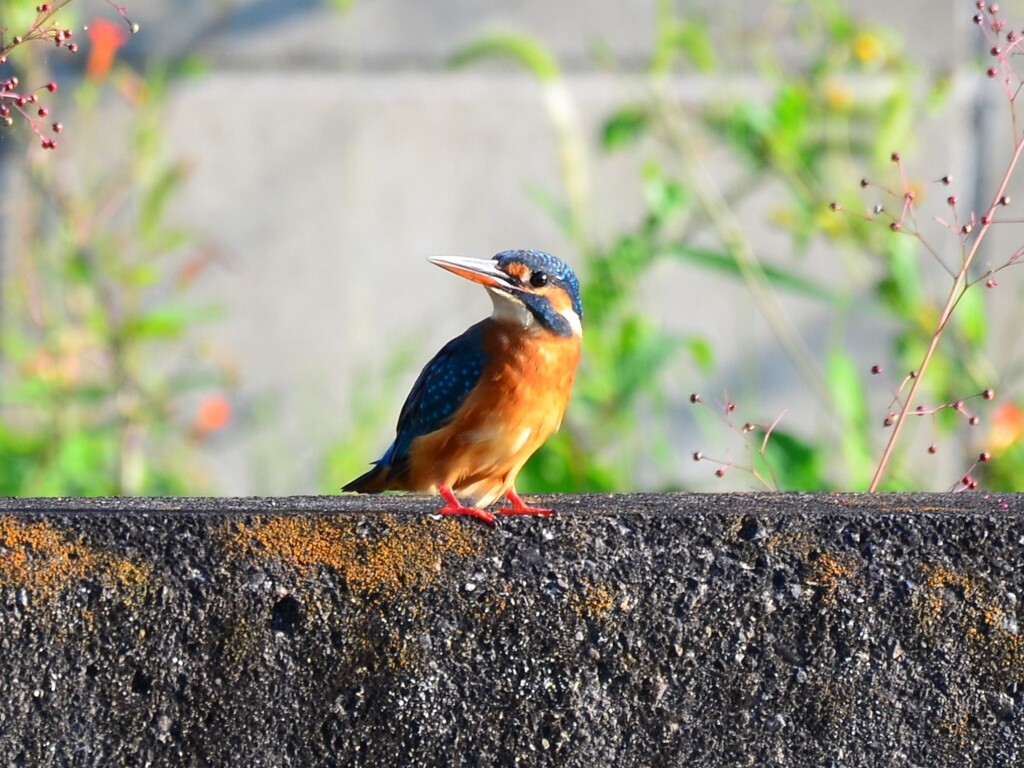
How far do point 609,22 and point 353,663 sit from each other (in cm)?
381

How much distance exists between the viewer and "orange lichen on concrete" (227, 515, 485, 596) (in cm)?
189

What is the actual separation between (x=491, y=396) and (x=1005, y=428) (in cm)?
219

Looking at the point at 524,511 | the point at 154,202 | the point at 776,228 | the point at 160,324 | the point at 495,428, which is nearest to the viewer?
the point at 524,511

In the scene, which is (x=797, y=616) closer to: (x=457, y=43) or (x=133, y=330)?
(x=133, y=330)

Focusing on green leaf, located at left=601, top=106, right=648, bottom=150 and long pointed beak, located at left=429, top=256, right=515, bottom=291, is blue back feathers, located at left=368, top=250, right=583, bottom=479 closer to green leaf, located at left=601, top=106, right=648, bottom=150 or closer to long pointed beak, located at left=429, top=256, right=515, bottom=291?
long pointed beak, located at left=429, top=256, right=515, bottom=291

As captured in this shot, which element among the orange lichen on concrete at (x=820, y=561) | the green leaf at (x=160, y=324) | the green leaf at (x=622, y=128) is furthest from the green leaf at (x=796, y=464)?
the orange lichen on concrete at (x=820, y=561)

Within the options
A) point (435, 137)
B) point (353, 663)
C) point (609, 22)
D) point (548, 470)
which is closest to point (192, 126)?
point (435, 137)

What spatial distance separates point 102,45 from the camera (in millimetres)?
4469

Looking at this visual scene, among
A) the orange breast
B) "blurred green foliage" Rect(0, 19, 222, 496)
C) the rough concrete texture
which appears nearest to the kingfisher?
the orange breast

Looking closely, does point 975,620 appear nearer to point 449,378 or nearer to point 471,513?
point 471,513

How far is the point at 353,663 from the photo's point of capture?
1.88 meters

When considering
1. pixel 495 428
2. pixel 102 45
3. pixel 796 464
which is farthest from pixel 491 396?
pixel 102 45

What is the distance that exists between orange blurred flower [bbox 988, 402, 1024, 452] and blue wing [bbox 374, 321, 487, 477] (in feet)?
7.00

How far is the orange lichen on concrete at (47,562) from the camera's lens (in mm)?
1868
